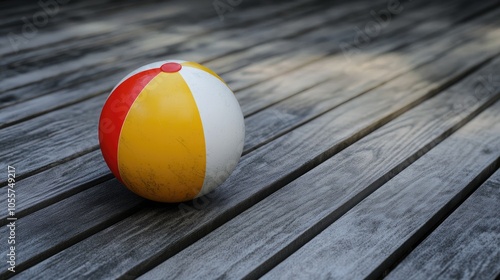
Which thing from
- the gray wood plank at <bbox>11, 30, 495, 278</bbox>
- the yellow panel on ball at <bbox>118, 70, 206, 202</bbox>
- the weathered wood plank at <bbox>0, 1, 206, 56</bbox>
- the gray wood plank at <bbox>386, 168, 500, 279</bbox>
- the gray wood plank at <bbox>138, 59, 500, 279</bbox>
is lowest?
the gray wood plank at <bbox>386, 168, 500, 279</bbox>

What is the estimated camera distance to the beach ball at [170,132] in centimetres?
145

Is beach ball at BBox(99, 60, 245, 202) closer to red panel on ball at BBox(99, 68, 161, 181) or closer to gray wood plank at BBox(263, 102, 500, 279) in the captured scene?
red panel on ball at BBox(99, 68, 161, 181)

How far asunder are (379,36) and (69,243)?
2.26 m

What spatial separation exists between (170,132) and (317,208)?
0.45 metres

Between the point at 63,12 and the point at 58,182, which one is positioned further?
the point at 63,12

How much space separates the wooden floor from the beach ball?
12cm

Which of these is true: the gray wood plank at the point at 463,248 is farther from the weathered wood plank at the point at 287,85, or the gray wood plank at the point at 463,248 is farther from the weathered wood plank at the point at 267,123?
the weathered wood plank at the point at 287,85

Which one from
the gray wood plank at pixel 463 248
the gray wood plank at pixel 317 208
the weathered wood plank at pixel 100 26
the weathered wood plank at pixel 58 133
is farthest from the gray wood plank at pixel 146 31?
the gray wood plank at pixel 463 248

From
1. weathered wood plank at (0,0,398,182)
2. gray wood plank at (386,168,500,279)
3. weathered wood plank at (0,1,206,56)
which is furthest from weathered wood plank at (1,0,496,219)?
weathered wood plank at (0,1,206,56)

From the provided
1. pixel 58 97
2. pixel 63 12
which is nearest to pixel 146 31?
pixel 63 12

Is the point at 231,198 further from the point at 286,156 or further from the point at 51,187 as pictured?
the point at 51,187

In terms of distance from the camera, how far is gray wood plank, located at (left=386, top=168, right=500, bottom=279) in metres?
1.37

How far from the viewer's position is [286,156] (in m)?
1.93

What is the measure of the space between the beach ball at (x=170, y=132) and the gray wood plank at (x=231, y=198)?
69 mm
